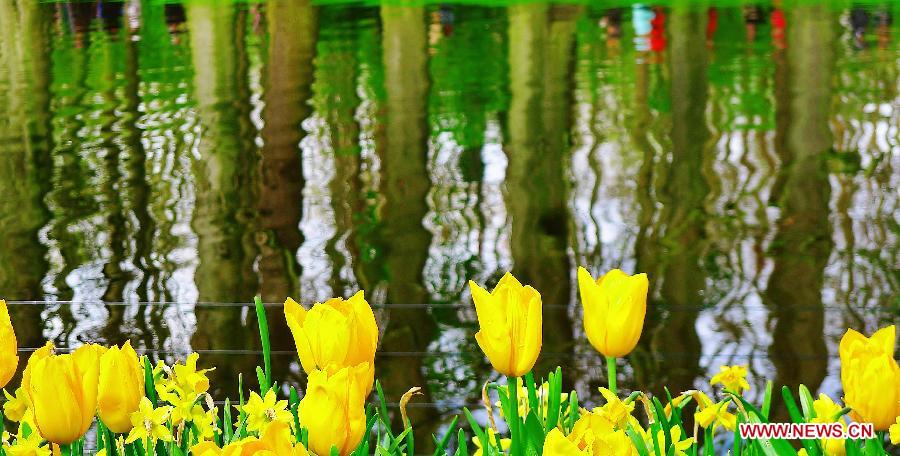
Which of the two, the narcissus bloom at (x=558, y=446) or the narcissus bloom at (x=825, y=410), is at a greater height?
the narcissus bloom at (x=558, y=446)

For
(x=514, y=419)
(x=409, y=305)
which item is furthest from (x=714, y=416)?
(x=409, y=305)

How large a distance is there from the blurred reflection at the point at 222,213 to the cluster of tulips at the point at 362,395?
230 centimetres

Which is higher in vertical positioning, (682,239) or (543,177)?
(543,177)

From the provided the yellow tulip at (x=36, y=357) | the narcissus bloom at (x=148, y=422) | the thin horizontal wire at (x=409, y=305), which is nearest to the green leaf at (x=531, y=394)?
the narcissus bloom at (x=148, y=422)

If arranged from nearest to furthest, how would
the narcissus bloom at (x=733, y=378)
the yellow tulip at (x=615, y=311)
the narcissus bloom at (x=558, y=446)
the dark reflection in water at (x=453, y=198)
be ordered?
1. the narcissus bloom at (x=558, y=446)
2. the yellow tulip at (x=615, y=311)
3. the narcissus bloom at (x=733, y=378)
4. the dark reflection in water at (x=453, y=198)

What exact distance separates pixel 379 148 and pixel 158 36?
33.8 feet

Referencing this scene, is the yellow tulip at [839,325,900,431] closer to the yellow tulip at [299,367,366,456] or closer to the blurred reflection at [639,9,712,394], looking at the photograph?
the yellow tulip at [299,367,366,456]

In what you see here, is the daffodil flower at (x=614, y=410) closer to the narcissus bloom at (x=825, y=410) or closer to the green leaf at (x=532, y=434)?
the green leaf at (x=532, y=434)

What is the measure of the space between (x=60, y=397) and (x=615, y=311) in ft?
1.73

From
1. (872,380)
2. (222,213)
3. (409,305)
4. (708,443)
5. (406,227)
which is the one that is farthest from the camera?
(222,213)

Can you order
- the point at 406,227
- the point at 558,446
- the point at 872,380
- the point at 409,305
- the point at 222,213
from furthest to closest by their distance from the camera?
the point at 222,213 → the point at 406,227 → the point at 409,305 → the point at 872,380 → the point at 558,446

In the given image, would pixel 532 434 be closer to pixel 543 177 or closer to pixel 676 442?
pixel 676 442

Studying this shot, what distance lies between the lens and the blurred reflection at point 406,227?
3.79 m

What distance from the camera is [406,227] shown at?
6.16 meters
